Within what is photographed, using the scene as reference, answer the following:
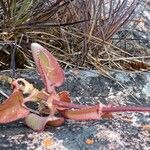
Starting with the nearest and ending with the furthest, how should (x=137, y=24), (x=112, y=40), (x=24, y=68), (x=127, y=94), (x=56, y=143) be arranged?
(x=56, y=143) < (x=127, y=94) < (x=24, y=68) < (x=112, y=40) < (x=137, y=24)

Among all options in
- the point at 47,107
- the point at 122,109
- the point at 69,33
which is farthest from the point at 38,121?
the point at 69,33

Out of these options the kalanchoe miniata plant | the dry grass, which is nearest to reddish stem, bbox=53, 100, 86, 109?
the kalanchoe miniata plant

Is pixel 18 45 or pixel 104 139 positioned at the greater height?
pixel 18 45

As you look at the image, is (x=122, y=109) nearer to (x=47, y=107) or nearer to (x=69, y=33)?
(x=47, y=107)

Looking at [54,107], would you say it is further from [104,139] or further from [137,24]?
[137,24]

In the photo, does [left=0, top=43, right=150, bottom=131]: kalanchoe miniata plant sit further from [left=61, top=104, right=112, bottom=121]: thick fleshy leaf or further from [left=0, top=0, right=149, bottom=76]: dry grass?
[left=0, top=0, right=149, bottom=76]: dry grass

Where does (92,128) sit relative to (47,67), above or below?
below

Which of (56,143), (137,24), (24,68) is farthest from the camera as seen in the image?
(137,24)

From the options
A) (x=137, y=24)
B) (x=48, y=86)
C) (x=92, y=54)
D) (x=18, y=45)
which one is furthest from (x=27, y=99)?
(x=137, y=24)
